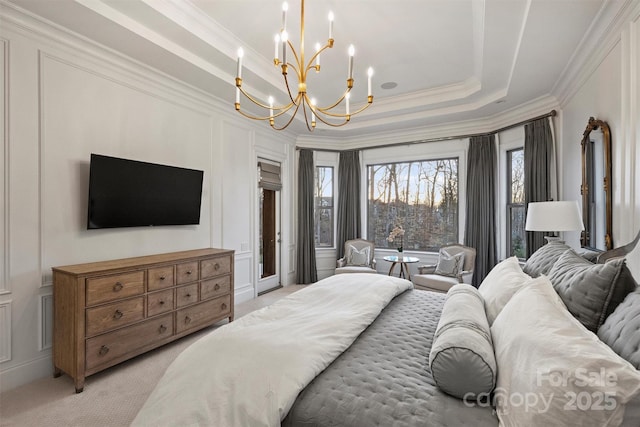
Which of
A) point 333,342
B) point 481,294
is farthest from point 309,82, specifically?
point 333,342

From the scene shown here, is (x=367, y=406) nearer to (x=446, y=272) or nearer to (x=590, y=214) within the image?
(x=590, y=214)

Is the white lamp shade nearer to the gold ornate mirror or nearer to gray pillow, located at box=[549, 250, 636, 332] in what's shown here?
the gold ornate mirror

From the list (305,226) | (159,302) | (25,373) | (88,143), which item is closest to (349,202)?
(305,226)

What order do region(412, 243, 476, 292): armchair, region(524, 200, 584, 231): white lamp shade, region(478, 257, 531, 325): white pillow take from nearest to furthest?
region(478, 257, 531, 325): white pillow, region(524, 200, 584, 231): white lamp shade, region(412, 243, 476, 292): armchair

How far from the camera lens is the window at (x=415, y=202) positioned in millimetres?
5543

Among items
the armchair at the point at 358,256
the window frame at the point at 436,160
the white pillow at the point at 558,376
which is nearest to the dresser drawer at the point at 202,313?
the armchair at the point at 358,256

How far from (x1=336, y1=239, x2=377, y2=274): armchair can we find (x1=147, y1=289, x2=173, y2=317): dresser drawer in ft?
8.88

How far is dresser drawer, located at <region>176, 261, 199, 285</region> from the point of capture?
3.18 metres

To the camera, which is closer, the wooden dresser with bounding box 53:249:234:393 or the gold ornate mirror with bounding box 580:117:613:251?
the wooden dresser with bounding box 53:249:234:393

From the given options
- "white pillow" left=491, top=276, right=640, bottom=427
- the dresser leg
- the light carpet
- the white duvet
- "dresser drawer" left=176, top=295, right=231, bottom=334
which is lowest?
the light carpet

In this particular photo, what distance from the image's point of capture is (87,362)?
244cm

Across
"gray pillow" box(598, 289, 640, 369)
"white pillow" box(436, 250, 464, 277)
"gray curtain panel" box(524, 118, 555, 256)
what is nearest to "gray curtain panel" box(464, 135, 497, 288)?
"white pillow" box(436, 250, 464, 277)

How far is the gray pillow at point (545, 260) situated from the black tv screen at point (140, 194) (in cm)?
343

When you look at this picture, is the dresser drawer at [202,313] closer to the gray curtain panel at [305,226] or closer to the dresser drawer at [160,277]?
the dresser drawer at [160,277]
